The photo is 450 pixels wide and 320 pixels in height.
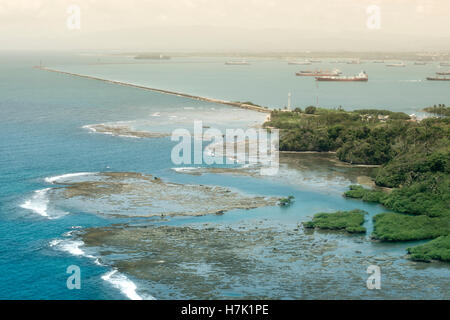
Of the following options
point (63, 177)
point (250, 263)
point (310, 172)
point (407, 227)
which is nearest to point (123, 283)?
point (250, 263)

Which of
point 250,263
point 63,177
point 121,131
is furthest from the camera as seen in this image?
point 121,131

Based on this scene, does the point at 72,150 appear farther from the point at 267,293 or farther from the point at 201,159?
the point at 267,293

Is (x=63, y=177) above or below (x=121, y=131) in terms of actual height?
below

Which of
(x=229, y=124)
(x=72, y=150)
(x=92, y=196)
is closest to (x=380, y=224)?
(x=92, y=196)

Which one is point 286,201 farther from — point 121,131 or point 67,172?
point 121,131

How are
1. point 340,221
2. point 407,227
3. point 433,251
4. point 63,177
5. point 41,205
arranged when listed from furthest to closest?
point 63,177 → point 41,205 → point 340,221 → point 407,227 → point 433,251

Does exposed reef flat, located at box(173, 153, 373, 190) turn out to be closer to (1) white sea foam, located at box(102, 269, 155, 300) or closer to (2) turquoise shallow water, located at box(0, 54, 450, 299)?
(2) turquoise shallow water, located at box(0, 54, 450, 299)
